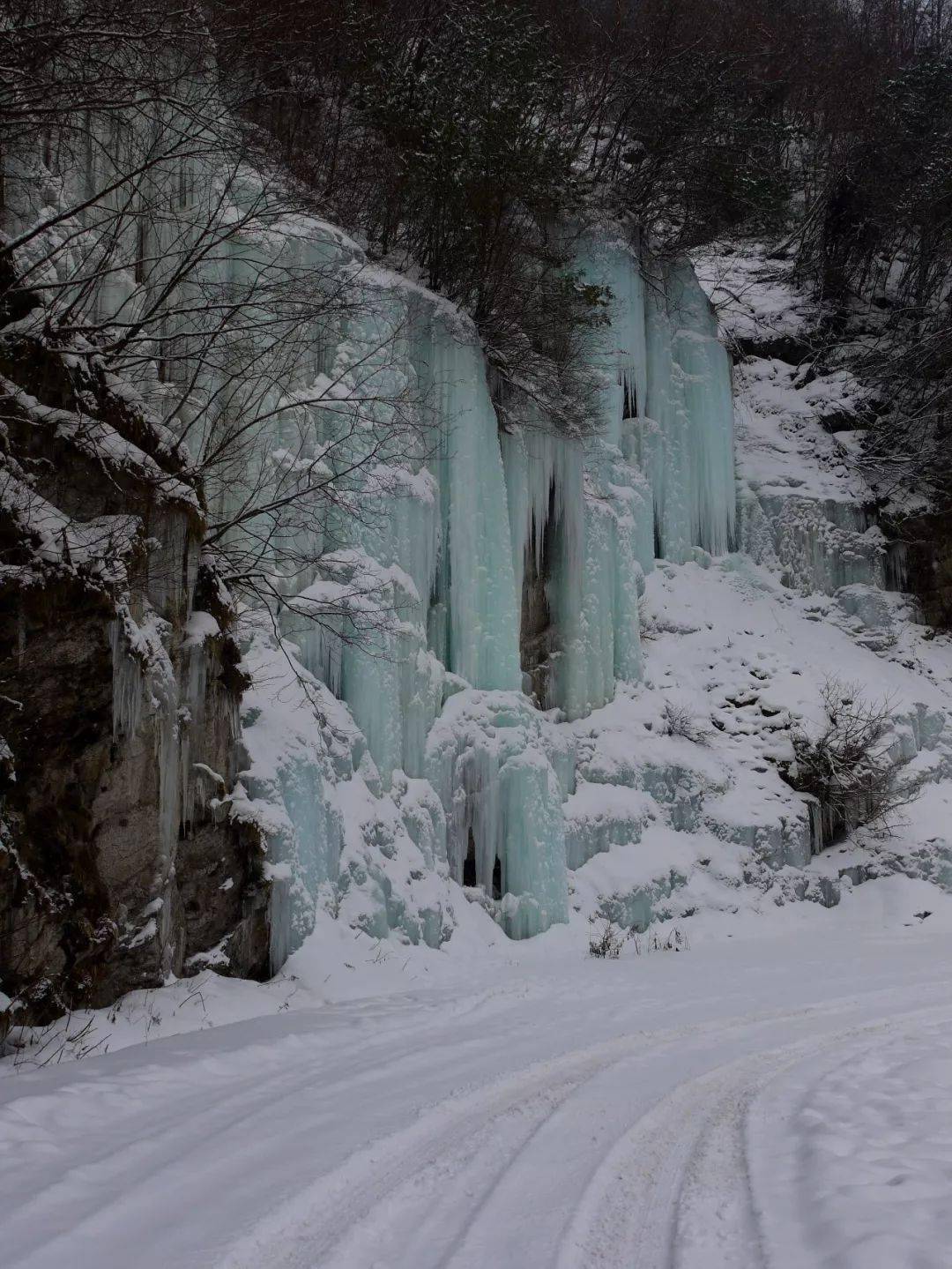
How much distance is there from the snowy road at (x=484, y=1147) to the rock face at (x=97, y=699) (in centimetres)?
82

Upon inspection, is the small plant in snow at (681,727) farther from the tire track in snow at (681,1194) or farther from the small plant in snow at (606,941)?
the tire track in snow at (681,1194)

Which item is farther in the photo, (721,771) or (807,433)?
(807,433)

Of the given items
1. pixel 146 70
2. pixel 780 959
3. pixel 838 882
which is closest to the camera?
pixel 146 70

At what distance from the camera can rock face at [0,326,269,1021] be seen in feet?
15.6

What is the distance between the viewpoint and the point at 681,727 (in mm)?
13227

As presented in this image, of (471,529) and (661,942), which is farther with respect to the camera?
(661,942)

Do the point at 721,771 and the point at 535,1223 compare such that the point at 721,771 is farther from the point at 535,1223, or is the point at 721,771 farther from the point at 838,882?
the point at 535,1223

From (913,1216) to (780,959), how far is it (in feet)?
22.5

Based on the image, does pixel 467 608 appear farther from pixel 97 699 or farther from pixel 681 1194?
pixel 681 1194

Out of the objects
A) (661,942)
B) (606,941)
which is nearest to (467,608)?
(606,941)

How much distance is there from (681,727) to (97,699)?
944 cm

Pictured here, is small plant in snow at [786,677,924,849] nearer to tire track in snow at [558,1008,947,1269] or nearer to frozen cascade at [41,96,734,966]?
frozen cascade at [41,96,734,966]

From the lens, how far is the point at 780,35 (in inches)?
847

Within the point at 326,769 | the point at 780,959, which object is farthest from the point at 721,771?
the point at 326,769
